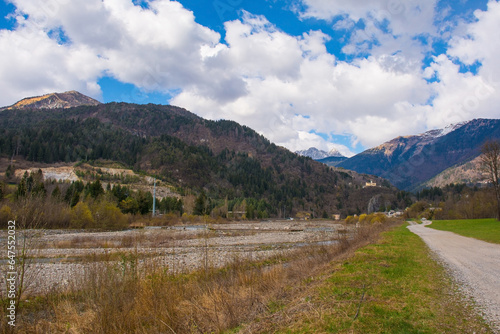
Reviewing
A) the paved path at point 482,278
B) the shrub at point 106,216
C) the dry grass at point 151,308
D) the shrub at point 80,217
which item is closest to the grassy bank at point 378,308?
the paved path at point 482,278

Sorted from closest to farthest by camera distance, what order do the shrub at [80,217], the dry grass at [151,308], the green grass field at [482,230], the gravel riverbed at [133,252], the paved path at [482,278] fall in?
the paved path at [482,278]
the dry grass at [151,308]
the gravel riverbed at [133,252]
the green grass field at [482,230]
the shrub at [80,217]

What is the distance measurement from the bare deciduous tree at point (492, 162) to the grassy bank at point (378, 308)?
121 feet

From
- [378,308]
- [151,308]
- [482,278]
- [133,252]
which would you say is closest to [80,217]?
[133,252]

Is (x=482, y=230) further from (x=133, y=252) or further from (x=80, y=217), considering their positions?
(x=80, y=217)

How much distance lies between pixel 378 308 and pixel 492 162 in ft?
141

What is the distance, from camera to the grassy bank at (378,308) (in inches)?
220

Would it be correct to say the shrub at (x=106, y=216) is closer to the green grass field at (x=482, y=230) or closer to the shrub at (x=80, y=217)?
the shrub at (x=80, y=217)

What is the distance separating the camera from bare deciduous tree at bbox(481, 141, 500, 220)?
3747cm

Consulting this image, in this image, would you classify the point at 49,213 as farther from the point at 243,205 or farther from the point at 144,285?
the point at 243,205

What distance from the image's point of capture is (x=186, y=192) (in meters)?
156

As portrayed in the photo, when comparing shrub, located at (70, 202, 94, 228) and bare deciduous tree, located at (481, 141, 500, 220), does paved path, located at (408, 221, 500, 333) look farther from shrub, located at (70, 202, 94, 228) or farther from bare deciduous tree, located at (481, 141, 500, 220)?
shrub, located at (70, 202, 94, 228)

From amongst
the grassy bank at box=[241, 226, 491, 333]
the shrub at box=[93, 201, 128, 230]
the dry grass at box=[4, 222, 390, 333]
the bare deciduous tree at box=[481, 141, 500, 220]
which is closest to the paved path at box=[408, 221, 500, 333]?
the grassy bank at box=[241, 226, 491, 333]

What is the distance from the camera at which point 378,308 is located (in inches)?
260

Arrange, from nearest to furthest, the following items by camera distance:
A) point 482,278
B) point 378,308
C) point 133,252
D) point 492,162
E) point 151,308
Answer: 1. point 378,308
2. point 151,308
3. point 482,278
4. point 133,252
5. point 492,162
